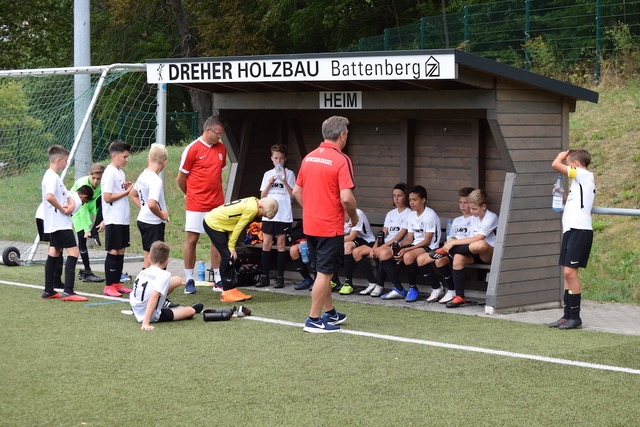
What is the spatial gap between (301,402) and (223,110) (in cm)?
694

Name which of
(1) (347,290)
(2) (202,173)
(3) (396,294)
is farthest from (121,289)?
(3) (396,294)

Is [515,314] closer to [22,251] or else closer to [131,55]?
[22,251]

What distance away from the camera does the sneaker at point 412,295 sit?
11359 millimetres

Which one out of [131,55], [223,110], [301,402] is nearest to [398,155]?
[223,110]

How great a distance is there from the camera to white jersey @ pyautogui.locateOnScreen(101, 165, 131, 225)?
1162 centimetres

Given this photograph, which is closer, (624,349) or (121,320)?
(624,349)

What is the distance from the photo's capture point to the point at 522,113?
416 inches

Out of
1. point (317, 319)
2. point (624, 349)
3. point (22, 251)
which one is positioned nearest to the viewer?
point (624, 349)

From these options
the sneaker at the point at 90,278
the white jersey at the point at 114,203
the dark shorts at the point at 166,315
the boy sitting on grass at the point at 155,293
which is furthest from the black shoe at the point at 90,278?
the dark shorts at the point at 166,315

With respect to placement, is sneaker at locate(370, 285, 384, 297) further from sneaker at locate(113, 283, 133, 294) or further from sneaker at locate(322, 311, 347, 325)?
sneaker at locate(113, 283, 133, 294)

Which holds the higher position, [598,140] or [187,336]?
[598,140]

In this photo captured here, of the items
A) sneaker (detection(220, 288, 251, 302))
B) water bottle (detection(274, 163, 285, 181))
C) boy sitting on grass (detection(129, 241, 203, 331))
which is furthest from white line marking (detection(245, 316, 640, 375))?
water bottle (detection(274, 163, 285, 181))

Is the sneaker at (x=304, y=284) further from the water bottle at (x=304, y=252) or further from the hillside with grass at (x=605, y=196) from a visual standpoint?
the hillside with grass at (x=605, y=196)

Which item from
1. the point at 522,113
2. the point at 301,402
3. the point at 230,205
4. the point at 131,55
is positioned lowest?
the point at 301,402
